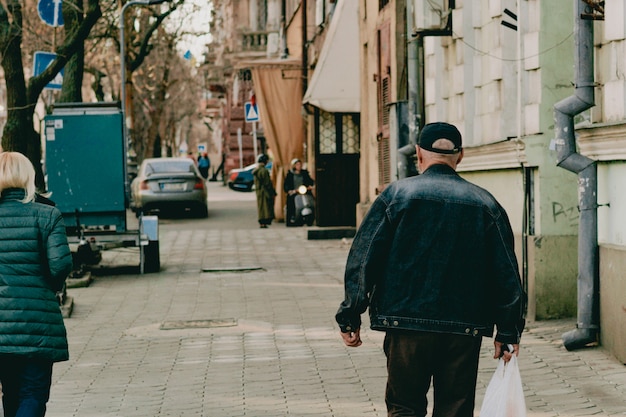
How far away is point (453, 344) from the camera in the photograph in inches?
214

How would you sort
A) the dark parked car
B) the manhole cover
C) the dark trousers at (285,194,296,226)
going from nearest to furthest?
the manhole cover < the dark trousers at (285,194,296,226) < the dark parked car

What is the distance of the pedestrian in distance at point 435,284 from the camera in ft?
17.8

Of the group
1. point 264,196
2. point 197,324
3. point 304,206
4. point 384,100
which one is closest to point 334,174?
point 304,206

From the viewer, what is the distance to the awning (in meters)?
24.2

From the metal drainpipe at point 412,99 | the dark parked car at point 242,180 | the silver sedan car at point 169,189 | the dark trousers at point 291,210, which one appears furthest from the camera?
the dark parked car at point 242,180

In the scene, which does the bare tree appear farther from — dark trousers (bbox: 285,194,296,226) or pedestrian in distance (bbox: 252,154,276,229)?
dark trousers (bbox: 285,194,296,226)

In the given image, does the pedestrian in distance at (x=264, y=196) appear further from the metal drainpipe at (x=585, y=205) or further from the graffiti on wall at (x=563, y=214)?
the metal drainpipe at (x=585, y=205)

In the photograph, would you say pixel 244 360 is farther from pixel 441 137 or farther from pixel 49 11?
pixel 49 11

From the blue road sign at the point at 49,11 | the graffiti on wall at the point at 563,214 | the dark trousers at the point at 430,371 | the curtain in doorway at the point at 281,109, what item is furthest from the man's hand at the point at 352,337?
the curtain in doorway at the point at 281,109

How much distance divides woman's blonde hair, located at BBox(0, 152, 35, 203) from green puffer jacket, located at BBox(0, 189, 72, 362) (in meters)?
0.03

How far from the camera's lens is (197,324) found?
12445 millimetres

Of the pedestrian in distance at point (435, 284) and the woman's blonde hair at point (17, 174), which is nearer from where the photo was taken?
the pedestrian in distance at point (435, 284)

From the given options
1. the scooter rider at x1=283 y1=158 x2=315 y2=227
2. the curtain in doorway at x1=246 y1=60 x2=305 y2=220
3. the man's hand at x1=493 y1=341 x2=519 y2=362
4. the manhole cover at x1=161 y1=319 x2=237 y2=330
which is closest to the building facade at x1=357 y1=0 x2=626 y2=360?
the manhole cover at x1=161 y1=319 x2=237 y2=330

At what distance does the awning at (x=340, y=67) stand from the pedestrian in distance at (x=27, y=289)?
18.1 m
